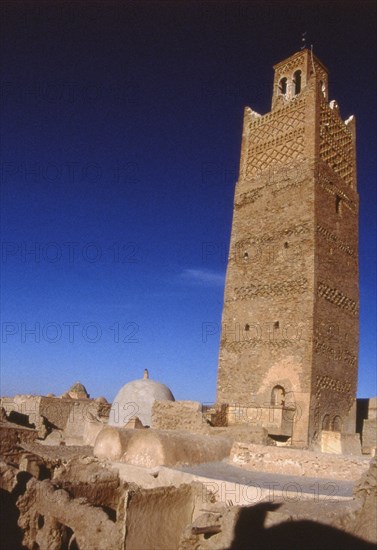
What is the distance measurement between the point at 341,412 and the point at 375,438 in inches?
77.0

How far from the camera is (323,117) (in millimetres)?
17281

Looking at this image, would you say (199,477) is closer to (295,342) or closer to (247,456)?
(247,456)

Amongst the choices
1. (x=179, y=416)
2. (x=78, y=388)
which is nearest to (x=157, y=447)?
(x=179, y=416)

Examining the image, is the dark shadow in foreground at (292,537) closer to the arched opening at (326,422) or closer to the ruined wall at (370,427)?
the arched opening at (326,422)

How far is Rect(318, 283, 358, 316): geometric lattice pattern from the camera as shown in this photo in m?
15.1

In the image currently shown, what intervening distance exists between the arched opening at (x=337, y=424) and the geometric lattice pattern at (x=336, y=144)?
881cm

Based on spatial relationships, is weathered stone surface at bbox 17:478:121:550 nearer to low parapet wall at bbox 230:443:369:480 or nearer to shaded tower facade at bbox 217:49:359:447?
low parapet wall at bbox 230:443:369:480

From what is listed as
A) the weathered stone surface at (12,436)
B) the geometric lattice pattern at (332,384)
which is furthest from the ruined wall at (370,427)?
the weathered stone surface at (12,436)

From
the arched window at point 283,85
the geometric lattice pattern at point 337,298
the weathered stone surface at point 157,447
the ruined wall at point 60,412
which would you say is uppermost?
the arched window at point 283,85

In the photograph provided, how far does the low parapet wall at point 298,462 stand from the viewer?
921 cm

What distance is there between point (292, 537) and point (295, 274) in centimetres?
1053

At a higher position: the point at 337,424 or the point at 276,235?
the point at 276,235

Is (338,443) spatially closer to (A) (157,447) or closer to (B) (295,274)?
(B) (295,274)

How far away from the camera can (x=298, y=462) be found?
9781 mm
